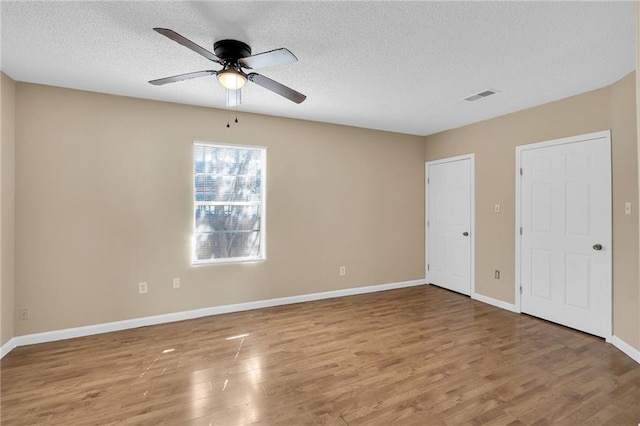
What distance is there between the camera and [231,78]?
2.21 metres

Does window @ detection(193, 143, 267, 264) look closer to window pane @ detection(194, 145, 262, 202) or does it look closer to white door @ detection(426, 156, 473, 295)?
window pane @ detection(194, 145, 262, 202)

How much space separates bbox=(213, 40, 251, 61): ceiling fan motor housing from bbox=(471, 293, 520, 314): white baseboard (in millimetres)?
4199

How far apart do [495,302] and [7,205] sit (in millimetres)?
5567

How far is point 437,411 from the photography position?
6.75 ft

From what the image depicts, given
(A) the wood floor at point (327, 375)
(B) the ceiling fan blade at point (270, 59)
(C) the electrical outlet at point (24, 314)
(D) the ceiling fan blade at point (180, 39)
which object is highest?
(B) the ceiling fan blade at point (270, 59)

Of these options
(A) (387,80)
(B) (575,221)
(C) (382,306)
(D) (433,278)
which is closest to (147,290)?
(C) (382,306)

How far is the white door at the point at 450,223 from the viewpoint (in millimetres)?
4633

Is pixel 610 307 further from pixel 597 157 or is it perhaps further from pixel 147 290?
pixel 147 290

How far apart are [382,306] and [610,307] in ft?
7.69

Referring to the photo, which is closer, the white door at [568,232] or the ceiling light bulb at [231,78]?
the ceiling light bulb at [231,78]

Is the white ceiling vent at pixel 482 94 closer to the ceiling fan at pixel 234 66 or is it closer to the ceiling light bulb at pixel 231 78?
the ceiling fan at pixel 234 66

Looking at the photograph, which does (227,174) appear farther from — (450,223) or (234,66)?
(450,223)

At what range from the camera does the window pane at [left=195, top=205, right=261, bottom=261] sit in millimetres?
3869

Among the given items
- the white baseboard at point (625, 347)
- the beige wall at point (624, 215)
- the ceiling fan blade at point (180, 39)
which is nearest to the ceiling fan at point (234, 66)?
the ceiling fan blade at point (180, 39)
